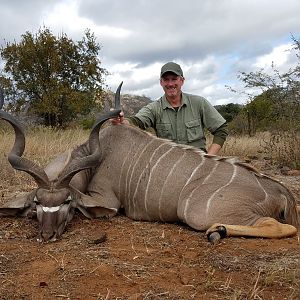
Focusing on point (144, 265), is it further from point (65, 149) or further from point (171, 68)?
point (65, 149)

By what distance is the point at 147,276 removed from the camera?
7.26 feet

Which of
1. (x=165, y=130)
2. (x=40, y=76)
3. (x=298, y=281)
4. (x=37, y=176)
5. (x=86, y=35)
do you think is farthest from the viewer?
(x=86, y=35)

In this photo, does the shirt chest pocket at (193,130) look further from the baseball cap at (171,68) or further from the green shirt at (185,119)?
the baseball cap at (171,68)

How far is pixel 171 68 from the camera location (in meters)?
4.32

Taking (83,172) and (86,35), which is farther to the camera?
(86,35)

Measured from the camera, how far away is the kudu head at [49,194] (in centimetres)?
313

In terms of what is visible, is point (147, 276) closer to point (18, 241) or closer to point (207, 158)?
point (18, 241)

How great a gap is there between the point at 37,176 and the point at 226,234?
1.30 meters

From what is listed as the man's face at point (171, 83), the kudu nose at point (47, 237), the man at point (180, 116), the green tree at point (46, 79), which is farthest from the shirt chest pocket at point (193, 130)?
the green tree at point (46, 79)

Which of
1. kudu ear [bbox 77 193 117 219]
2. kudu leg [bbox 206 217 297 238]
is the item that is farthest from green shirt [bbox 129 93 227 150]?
kudu leg [bbox 206 217 297 238]

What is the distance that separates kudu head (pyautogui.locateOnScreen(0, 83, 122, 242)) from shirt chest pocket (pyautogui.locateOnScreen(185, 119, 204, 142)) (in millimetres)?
937

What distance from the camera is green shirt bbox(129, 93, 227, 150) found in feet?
14.5

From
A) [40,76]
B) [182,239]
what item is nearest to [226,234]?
[182,239]

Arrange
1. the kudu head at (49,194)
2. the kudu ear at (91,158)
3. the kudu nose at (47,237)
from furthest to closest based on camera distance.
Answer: the kudu ear at (91,158), the kudu head at (49,194), the kudu nose at (47,237)
